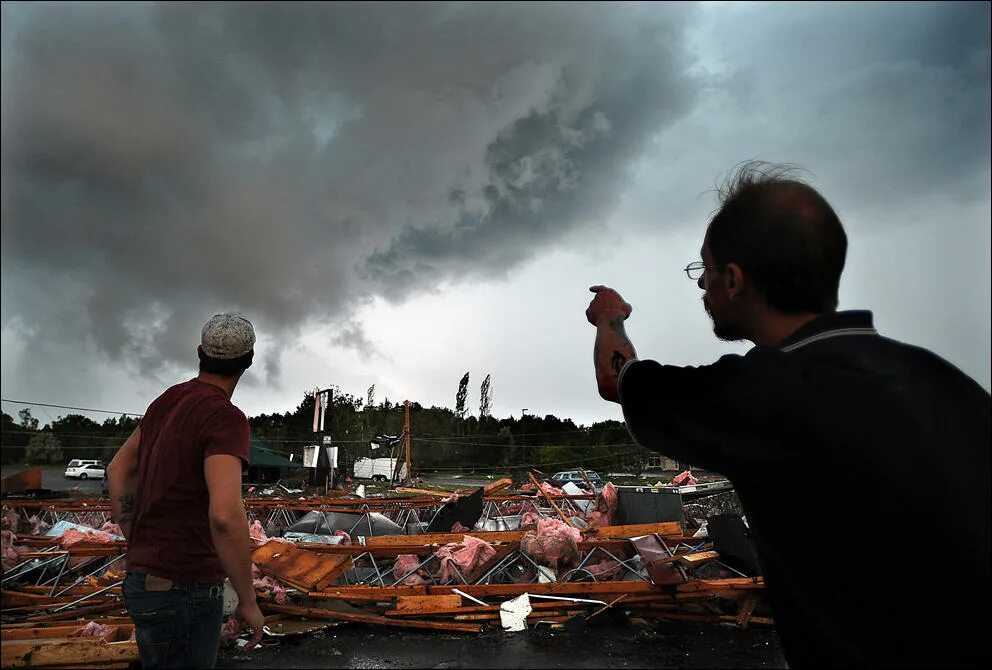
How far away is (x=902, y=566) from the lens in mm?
1003

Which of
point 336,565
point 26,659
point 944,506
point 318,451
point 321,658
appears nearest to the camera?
point 944,506

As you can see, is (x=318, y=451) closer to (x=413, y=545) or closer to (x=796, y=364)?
(x=413, y=545)

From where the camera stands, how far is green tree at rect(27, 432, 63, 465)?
54.9 feet

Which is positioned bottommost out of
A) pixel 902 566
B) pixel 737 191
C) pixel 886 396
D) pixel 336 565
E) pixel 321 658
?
pixel 321 658

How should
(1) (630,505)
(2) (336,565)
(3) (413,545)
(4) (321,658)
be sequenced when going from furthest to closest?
(1) (630,505) → (3) (413,545) → (2) (336,565) → (4) (321,658)

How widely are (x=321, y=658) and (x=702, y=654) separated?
345 centimetres

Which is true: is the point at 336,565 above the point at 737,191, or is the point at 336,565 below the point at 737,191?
below

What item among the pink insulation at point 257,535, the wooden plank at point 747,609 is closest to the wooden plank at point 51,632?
the pink insulation at point 257,535

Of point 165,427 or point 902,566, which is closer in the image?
point 902,566

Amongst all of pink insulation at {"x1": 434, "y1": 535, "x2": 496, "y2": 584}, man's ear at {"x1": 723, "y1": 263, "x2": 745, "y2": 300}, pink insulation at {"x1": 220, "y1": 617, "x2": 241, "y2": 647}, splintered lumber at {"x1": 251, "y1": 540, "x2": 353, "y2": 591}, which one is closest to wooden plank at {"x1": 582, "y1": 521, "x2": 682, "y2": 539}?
pink insulation at {"x1": 434, "y1": 535, "x2": 496, "y2": 584}

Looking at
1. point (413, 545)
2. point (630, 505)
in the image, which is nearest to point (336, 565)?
point (413, 545)

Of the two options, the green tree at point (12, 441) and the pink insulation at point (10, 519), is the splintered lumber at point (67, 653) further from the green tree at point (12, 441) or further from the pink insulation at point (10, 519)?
the green tree at point (12, 441)

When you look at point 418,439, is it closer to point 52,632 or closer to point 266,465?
point 266,465

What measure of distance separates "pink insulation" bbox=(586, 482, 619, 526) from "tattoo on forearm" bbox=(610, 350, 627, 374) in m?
8.79
